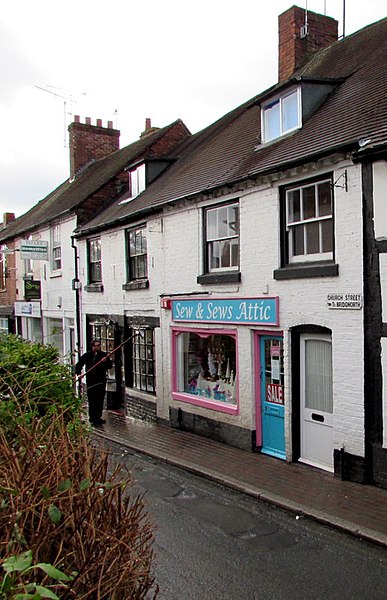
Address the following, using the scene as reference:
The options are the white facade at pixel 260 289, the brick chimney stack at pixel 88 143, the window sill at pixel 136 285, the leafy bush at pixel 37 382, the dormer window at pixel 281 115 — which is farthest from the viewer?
the brick chimney stack at pixel 88 143

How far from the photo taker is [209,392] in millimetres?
12188

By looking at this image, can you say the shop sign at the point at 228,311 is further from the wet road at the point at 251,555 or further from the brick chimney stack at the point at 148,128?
the brick chimney stack at the point at 148,128

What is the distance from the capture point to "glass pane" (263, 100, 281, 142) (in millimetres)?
11289

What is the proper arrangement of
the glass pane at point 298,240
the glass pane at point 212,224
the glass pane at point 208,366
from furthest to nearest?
the glass pane at point 212,224 → the glass pane at point 208,366 → the glass pane at point 298,240

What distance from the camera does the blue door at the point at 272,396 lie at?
9.99 m

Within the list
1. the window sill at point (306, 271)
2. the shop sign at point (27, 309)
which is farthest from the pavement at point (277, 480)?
the shop sign at point (27, 309)

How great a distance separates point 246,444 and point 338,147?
19.0 ft

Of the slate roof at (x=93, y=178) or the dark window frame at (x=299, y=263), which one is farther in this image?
the slate roof at (x=93, y=178)

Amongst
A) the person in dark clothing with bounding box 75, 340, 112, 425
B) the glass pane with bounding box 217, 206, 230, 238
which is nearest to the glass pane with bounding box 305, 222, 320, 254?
the glass pane with bounding box 217, 206, 230, 238

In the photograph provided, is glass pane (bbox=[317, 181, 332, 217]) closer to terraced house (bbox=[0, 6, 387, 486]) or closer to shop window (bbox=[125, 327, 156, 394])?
terraced house (bbox=[0, 6, 387, 486])

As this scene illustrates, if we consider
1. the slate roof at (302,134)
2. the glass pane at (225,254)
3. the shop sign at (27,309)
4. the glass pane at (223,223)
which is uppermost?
the slate roof at (302,134)

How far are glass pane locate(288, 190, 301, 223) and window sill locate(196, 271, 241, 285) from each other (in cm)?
166

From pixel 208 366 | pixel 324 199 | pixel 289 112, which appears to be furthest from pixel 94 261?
pixel 324 199

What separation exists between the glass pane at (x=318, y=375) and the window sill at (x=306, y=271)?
46.2 inches
